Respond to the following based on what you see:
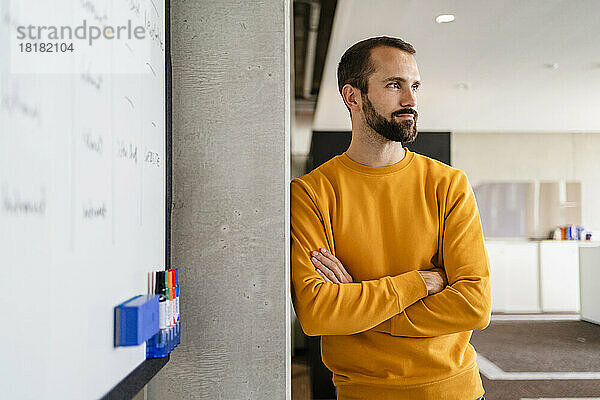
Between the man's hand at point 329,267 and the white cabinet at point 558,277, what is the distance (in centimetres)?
692

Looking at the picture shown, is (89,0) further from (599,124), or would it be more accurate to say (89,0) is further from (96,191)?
(599,124)

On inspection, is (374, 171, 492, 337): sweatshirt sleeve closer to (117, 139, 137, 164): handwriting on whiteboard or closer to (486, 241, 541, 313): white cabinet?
(117, 139, 137, 164): handwriting on whiteboard

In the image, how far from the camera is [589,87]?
587 cm

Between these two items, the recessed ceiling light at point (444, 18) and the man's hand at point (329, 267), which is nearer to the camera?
the man's hand at point (329, 267)

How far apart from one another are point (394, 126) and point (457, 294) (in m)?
0.41

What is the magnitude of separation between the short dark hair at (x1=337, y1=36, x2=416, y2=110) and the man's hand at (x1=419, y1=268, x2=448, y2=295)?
456 mm

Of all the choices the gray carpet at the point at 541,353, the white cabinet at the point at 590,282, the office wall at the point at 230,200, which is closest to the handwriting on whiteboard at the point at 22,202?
the office wall at the point at 230,200

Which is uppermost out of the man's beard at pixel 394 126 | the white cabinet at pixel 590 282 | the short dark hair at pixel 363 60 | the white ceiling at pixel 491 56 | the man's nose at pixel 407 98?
the white ceiling at pixel 491 56

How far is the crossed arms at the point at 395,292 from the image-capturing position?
122cm

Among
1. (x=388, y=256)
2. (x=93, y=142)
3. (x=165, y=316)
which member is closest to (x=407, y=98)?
(x=388, y=256)

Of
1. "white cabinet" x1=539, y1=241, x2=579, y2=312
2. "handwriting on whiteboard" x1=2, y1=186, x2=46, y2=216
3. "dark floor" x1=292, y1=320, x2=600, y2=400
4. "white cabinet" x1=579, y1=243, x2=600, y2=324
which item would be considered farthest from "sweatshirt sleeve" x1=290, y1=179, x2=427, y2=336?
"white cabinet" x1=539, y1=241, x2=579, y2=312

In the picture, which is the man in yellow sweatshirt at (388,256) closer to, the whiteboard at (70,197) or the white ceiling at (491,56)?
the whiteboard at (70,197)

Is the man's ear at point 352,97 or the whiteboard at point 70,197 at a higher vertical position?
the man's ear at point 352,97

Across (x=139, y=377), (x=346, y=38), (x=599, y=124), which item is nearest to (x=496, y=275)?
(x=599, y=124)
